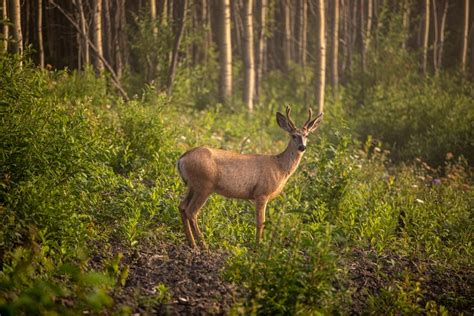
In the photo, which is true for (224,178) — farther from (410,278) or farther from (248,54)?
(248,54)

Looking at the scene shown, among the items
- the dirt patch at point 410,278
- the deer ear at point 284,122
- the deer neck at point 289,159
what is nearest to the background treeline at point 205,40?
the deer ear at point 284,122

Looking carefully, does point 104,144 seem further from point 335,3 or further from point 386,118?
point 335,3

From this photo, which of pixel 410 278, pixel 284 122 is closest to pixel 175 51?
pixel 284 122

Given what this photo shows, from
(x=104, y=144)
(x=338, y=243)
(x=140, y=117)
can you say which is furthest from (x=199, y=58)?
(x=338, y=243)

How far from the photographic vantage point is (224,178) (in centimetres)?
752

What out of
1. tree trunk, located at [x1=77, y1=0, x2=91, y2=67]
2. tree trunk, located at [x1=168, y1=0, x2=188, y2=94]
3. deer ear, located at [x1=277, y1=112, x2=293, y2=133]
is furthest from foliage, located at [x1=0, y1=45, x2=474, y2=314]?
tree trunk, located at [x1=168, y1=0, x2=188, y2=94]

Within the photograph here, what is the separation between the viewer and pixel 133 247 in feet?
22.2

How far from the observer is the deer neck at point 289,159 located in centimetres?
809

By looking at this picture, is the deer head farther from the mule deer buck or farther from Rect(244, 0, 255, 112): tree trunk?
Rect(244, 0, 255, 112): tree trunk

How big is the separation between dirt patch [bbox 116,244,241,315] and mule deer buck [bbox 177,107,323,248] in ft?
1.69

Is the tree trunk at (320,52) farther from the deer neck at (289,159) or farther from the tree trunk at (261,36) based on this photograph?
the deer neck at (289,159)

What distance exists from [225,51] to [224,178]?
828 centimetres

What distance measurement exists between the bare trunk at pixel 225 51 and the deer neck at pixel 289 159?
7442mm

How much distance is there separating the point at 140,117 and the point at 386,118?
7725mm
